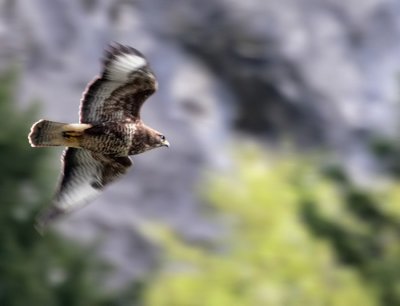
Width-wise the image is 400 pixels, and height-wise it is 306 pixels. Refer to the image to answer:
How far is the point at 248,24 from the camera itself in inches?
706

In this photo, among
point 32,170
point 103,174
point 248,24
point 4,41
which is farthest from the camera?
point 248,24

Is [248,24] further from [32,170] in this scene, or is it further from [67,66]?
[32,170]

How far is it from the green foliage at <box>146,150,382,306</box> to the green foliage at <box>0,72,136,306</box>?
1127 millimetres

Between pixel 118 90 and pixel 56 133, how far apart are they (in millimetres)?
324

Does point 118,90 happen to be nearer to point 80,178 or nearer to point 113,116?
point 113,116

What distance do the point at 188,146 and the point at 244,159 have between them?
2.56ft

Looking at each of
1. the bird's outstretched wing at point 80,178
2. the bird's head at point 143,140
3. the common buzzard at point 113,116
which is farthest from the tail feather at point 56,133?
the bird's outstretched wing at point 80,178

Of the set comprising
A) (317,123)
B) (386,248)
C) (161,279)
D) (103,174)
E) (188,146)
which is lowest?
(103,174)

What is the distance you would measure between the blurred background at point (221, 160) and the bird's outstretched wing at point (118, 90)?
20.9 ft

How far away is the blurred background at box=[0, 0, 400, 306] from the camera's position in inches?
481

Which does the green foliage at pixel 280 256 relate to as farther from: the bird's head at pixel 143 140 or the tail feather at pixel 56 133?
the tail feather at pixel 56 133

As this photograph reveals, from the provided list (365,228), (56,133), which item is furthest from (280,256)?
(56,133)

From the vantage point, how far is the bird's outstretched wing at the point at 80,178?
5.68 meters

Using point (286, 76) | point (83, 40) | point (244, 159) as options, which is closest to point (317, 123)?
point (286, 76)
